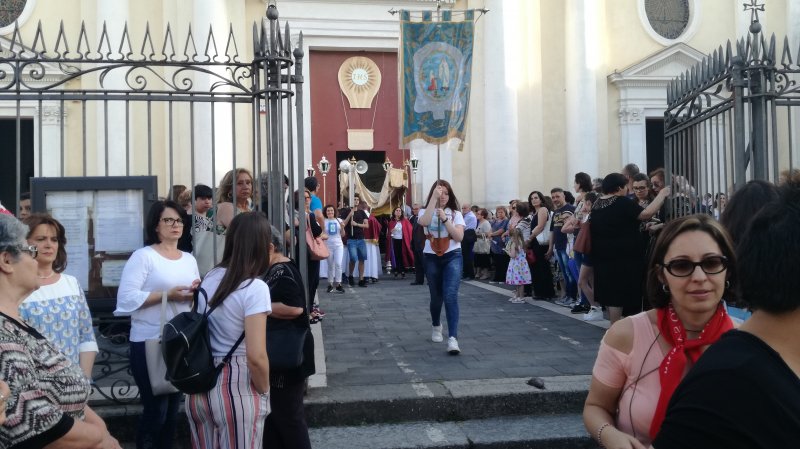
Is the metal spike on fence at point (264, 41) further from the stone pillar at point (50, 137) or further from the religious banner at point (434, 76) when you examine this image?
the stone pillar at point (50, 137)

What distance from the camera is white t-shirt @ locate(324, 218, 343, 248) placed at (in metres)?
13.6

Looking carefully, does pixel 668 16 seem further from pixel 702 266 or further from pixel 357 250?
pixel 702 266

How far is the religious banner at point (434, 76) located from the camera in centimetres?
1385

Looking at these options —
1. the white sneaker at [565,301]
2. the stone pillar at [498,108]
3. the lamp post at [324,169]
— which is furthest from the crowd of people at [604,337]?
the stone pillar at [498,108]

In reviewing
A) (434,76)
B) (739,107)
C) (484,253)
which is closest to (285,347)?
(739,107)

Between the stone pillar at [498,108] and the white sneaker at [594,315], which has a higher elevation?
the stone pillar at [498,108]

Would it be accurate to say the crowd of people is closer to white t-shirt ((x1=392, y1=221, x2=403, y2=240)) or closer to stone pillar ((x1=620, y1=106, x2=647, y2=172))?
white t-shirt ((x1=392, y1=221, x2=403, y2=240))

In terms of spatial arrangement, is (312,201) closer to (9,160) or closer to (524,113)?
(524,113)

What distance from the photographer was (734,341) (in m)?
1.64

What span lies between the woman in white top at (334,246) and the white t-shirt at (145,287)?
8.63 metres

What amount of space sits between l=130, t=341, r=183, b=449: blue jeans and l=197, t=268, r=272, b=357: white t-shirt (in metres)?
1.14

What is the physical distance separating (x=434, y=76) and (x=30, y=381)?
40.8 ft

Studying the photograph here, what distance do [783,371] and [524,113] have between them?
2097cm

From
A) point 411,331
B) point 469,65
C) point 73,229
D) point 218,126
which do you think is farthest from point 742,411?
point 218,126
